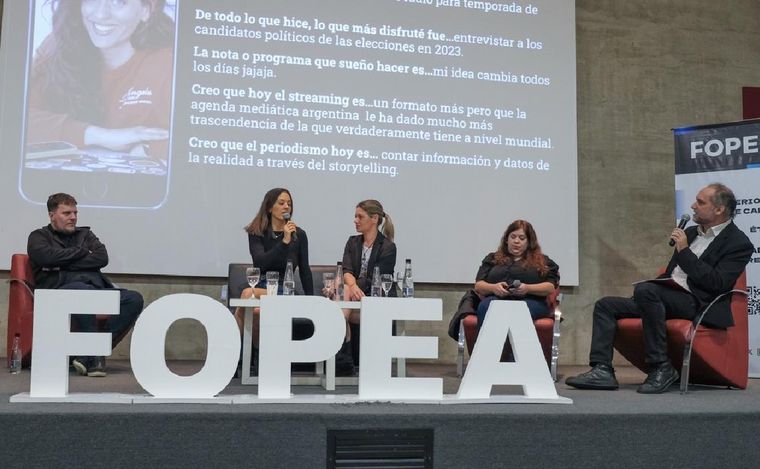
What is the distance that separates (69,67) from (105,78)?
230mm

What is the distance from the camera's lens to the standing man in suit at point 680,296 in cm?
374

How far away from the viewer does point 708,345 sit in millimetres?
3805

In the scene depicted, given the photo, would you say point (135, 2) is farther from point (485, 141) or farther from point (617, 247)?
point (617, 247)

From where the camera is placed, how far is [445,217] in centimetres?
547

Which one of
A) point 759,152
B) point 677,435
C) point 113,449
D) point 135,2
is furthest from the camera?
point 135,2

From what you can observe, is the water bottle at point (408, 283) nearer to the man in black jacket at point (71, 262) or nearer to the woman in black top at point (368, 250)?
the woman in black top at point (368, 250)

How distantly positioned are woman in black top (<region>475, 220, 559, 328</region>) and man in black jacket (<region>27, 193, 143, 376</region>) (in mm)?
1947

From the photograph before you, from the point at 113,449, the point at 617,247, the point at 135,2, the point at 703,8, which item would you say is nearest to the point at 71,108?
the point at 135,2

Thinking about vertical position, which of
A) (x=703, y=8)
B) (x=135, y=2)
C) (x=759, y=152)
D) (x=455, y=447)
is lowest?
(x=455, y=447)

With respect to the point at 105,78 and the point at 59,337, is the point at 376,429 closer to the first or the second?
the point at 59,337

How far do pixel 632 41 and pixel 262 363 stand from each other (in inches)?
170

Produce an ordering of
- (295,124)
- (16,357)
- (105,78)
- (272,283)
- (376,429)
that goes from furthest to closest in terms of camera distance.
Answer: (295,124)
(105,78)
(16,357)
(272,283)
(376,429)

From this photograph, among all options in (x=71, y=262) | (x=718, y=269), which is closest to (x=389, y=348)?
(x=718, y=269)

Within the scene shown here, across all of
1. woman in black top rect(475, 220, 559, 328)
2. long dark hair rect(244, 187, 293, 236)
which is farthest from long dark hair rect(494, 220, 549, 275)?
long dark hair rect(244, 187, 293, 236)
